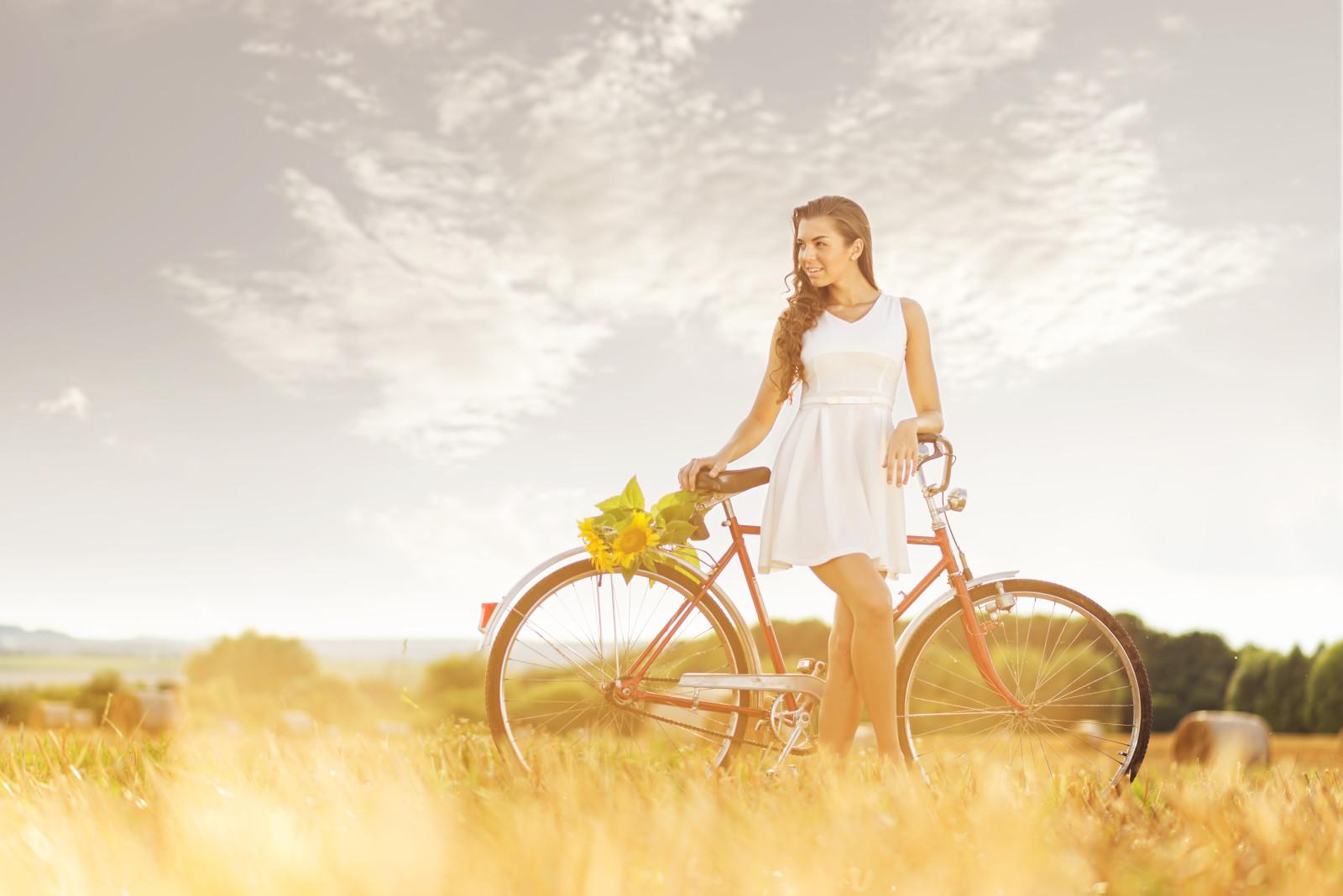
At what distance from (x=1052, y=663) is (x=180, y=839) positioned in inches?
112

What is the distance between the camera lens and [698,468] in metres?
3.58

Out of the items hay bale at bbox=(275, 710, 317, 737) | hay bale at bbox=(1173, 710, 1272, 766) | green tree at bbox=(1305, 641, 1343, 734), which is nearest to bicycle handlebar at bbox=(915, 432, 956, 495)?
hay bale at bbox=(275, 710, 317, 737)

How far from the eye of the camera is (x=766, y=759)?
3471mm

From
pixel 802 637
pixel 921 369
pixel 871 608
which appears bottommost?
pixel 802 637

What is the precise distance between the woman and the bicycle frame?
0.14m

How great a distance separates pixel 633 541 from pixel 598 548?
136 millimetres

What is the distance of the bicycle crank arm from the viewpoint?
3523 mm

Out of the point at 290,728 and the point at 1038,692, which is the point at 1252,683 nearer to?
the point at 1038,692

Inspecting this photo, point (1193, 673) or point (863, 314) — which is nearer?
point (863, 314)

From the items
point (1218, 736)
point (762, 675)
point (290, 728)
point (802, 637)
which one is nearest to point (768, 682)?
point (762, 675)

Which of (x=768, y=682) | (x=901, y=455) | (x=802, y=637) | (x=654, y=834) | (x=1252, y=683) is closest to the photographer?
(x=654, y=834)

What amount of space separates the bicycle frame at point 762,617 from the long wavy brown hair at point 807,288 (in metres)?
0.57

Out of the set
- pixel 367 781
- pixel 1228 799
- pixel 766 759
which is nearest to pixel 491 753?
A: pixel 367 781

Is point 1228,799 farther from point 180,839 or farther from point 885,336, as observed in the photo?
point 180,839
